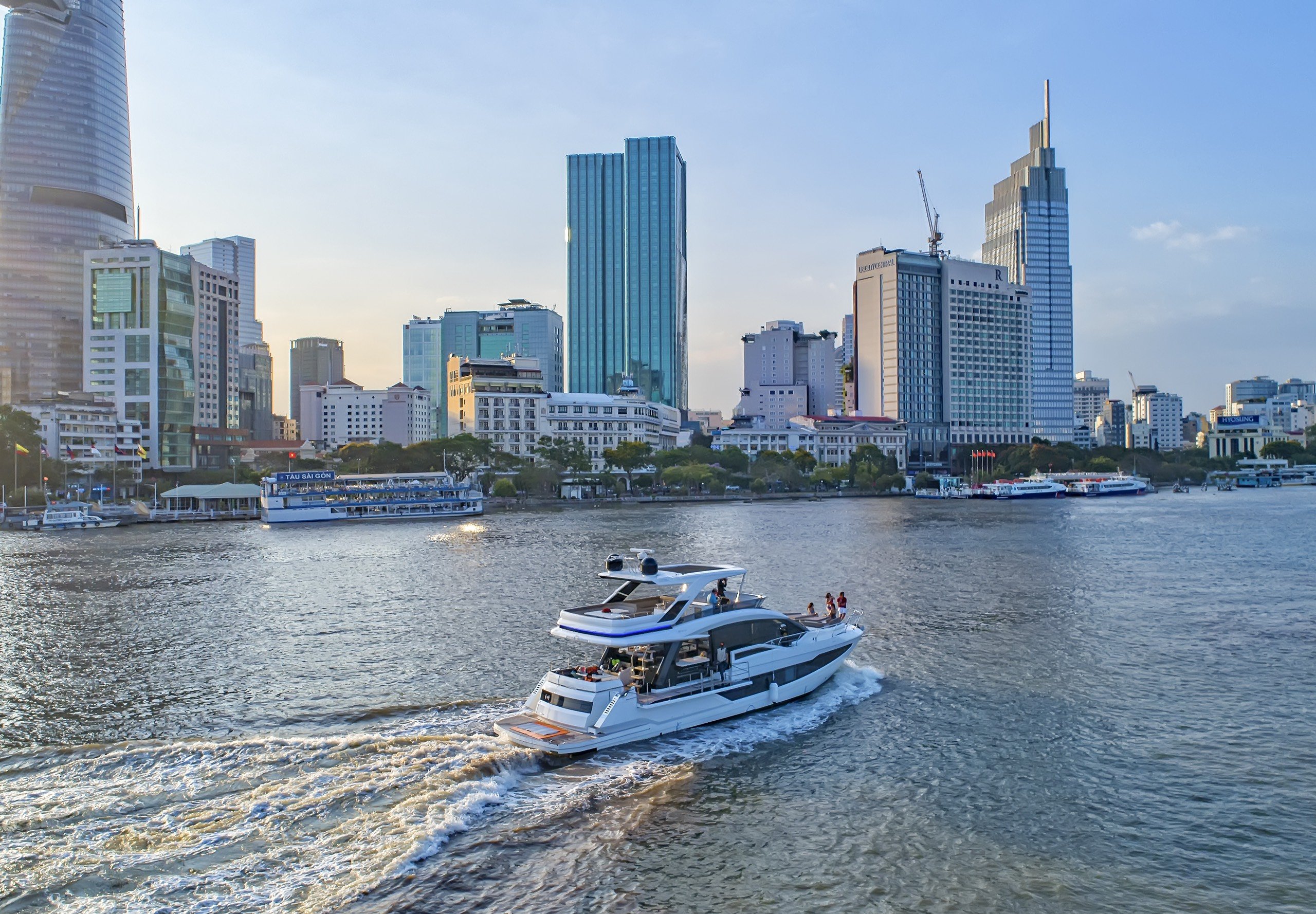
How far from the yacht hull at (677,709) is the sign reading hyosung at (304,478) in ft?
309

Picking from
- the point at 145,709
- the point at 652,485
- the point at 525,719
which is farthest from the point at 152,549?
the point at 652,485

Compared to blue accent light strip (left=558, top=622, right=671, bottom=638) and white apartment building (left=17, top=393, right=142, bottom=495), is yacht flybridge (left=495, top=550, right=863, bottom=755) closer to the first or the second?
blue accent light strip (left=558, top=622, right=671, bottom=638)

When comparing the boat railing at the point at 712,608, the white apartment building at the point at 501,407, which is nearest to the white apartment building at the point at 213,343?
the white apartment building at the point at 501,407

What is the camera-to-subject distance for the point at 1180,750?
22.7m

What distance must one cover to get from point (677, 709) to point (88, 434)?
150604mm

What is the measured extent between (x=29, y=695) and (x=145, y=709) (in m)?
5.24

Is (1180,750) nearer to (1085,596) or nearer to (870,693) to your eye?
(870,693)

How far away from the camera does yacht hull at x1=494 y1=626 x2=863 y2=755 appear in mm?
21672

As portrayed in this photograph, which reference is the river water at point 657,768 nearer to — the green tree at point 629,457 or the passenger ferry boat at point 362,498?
the passenger ferry boat at point 362,498

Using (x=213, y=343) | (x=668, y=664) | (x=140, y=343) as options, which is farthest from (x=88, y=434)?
(x=668, y=664)

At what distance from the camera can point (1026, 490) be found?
538 ft

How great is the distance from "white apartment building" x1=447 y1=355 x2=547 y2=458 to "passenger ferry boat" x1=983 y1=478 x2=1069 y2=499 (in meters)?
88.0

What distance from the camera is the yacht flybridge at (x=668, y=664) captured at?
72.6ft

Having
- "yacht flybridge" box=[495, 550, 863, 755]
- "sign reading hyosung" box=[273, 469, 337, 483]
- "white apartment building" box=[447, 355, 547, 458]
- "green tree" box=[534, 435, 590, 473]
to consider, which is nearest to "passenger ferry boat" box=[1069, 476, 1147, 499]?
"green tree" box=[534, 435, 590, 473]
